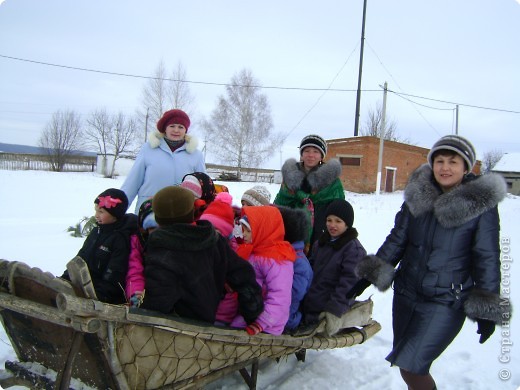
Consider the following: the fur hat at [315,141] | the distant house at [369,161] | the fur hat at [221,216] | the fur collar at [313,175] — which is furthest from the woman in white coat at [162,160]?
the distant house at [369,161]

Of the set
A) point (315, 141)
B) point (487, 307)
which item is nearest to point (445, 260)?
point (487, 307)

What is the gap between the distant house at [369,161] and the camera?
22250mm

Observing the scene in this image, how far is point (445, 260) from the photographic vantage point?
212cm

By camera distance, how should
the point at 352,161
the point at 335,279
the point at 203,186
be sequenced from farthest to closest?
the point at 352,161
the point at 203,186
the point at 335,279

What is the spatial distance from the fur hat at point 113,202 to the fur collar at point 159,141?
0.89 m

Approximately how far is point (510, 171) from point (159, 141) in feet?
148

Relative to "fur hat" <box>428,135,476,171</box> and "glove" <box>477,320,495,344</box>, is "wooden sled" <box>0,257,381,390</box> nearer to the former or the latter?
"glove" <box>477,320,495,344</box>

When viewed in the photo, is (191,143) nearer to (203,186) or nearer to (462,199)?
(203,186)

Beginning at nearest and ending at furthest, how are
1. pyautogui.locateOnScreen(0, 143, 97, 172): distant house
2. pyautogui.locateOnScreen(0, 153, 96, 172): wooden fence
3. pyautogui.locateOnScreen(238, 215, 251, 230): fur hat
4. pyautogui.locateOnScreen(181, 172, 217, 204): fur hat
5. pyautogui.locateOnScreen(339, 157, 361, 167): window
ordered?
1. pyautogui.locateOnScreen(238, 215, 251, 230): fur hat
2. pyautogui.locateOnScreen(181, 172, 217, 204): fur hat
3. pyautogui.locateOnScreen(339, 157, 361, 167): window
4. pyautogui.locateOnScreen(0, 153, 96, 172): wooden fence
5. pyautogui.locateOnScreen(0, 143, 97, 172): distant house

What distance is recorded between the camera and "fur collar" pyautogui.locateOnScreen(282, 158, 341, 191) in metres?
3.61

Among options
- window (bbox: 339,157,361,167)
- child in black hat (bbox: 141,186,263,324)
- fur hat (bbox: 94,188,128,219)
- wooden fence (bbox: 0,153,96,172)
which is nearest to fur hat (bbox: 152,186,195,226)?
child in black hat (bbox: 141,186,263,324)

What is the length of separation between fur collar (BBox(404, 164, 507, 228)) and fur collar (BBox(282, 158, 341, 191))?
4.45 feet

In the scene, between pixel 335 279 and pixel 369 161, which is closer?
pixel 335 279

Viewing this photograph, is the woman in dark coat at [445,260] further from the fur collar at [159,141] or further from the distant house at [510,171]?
the distant house at [510,171]
